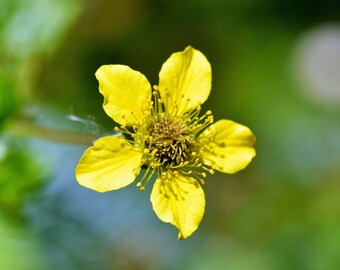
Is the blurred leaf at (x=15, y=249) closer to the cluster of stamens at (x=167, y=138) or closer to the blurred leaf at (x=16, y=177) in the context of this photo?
the blurred leaf at (x=16, y=177)

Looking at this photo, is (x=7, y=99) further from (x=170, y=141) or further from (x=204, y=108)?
(x=204, y=108)

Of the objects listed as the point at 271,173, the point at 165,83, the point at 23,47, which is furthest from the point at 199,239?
the point at 165,83

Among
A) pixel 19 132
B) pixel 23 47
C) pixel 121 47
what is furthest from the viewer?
pixel 121 47

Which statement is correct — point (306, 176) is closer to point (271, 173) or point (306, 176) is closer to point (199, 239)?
point (271, 173)

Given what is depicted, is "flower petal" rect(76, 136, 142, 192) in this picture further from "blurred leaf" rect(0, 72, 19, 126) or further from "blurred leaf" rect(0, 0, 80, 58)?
"blurred leaf" rect(0, 0, 80, 58)

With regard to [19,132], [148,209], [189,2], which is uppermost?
[189,2]

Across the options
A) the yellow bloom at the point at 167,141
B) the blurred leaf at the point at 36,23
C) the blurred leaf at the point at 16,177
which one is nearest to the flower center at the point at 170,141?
the yellow bloom at the point at 167,141

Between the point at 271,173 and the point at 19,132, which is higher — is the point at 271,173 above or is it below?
below
